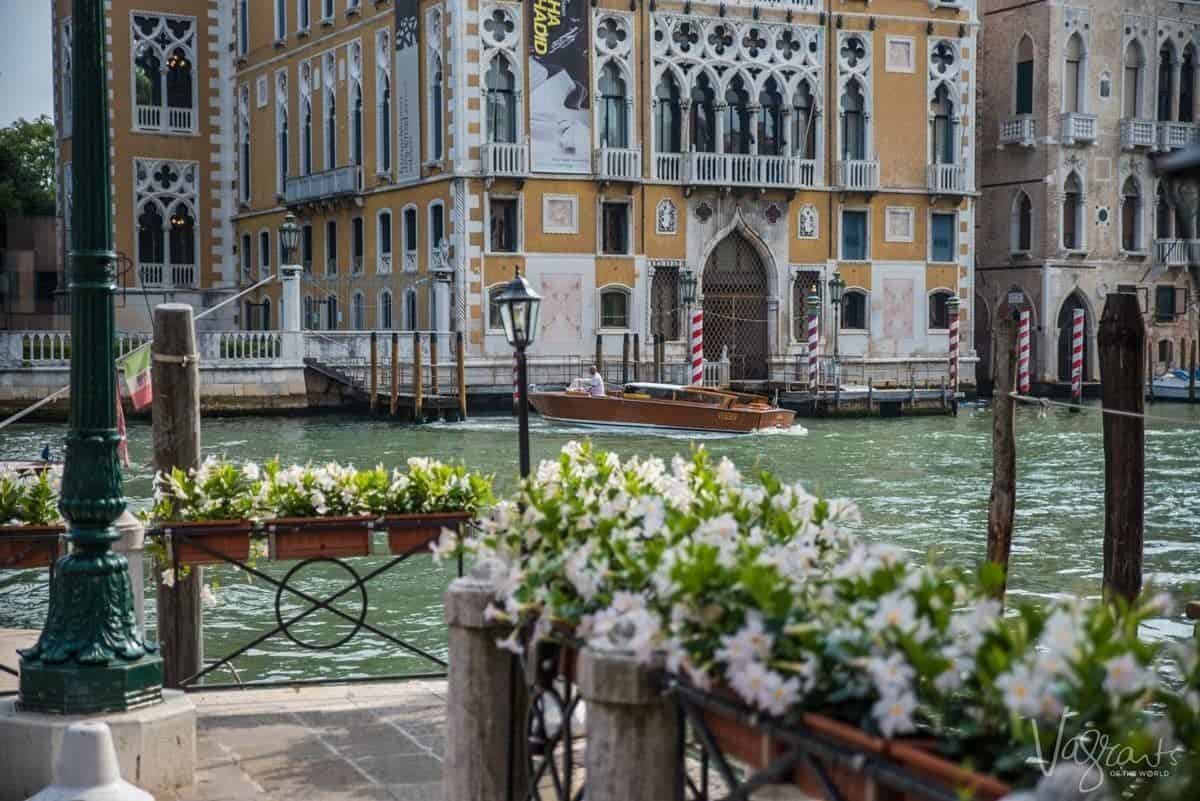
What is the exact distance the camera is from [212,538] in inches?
232

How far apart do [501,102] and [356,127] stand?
4.02 meters

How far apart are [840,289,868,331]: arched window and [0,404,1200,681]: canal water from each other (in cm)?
256

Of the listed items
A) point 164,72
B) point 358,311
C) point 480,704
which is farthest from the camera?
point 164,72

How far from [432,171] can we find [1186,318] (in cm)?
1645

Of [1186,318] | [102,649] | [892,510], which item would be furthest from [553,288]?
[102,649]

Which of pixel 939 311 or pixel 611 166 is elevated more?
pixel 611 166

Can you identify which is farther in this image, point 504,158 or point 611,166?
point 611,166

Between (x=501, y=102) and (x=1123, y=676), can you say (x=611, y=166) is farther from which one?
(x=1123, y=676)

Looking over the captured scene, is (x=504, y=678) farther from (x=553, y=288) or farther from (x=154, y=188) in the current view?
(x=154, y=188)

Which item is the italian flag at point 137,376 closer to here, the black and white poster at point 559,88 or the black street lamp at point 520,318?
the black street lamp at point 520,318

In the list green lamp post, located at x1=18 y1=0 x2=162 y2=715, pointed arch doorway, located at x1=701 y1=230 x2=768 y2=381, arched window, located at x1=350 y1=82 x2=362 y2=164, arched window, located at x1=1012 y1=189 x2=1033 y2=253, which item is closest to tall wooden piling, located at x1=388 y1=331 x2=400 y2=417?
arched window, located at x1=350 y1=82 x2=362 y2=164

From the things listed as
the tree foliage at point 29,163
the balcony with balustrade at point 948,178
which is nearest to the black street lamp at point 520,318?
the balcony with balustrade at point 948,178

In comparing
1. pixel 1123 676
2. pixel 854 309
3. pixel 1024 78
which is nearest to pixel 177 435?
pixel 1123 676

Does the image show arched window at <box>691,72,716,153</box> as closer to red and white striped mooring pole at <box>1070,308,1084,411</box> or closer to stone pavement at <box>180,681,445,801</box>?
red and white striped mooring pole at <box>1070,308,1084,411</box>
